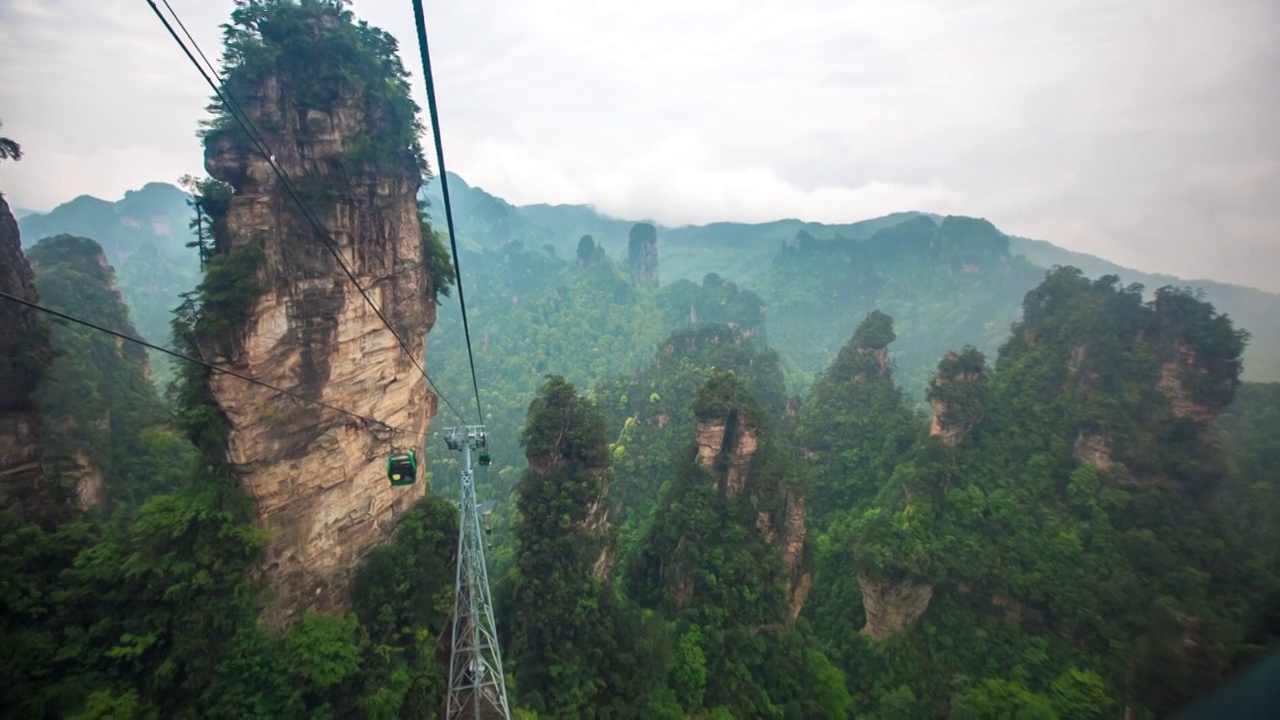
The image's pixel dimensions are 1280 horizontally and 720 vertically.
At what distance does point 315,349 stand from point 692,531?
1917cm

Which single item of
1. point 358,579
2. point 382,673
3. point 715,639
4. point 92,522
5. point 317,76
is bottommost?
point 715,639

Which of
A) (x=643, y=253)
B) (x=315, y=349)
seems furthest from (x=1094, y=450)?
(x=643, y=253)

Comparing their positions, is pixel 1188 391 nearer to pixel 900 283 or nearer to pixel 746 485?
pixel 746 485

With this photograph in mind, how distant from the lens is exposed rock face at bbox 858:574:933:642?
90.3ft

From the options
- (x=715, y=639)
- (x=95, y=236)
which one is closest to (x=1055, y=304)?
(x=715, y=639)

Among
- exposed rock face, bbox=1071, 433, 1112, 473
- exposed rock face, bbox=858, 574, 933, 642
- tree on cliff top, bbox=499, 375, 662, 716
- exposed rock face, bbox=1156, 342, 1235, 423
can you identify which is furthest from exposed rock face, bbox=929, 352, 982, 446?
tree on cliff top, bbox=499, 375, 662, 716

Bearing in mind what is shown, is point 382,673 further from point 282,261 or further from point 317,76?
point 317,76

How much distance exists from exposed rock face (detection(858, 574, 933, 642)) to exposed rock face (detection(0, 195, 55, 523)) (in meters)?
34.3

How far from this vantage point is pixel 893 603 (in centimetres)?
2773

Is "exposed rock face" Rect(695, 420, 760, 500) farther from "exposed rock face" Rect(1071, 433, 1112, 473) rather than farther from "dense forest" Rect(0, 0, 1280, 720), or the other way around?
"exposed rock face" Rect(1071, 433, 1112, 473)

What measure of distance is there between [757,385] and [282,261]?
5035 cm

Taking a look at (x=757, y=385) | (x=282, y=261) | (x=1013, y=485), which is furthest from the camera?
(x=757, y=385)

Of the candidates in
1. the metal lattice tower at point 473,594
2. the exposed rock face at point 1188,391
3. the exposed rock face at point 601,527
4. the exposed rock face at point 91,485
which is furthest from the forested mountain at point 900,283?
the exposed rock face at point 91,485

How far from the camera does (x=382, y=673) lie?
14805 millimetres
